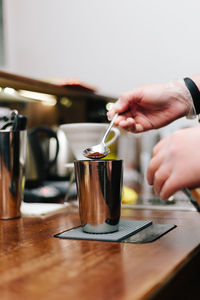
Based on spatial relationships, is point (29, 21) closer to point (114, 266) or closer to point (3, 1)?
point (3, 1)

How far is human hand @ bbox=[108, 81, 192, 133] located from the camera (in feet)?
3.55

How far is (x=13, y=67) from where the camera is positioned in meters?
3.28

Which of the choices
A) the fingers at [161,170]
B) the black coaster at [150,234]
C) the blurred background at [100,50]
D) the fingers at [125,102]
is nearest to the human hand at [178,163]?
the fingers at [161,170]

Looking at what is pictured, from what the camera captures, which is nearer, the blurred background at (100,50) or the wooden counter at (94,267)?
the wooden counter at (94,267)

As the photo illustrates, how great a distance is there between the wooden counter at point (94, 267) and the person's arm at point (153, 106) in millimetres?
412

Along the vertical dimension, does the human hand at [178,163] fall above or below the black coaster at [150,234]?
above

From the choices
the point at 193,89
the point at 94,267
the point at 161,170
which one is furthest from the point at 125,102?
the point at 94,267

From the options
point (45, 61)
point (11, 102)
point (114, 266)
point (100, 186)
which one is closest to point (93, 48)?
point (45, 61)

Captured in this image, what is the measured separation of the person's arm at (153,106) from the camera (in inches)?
42.6

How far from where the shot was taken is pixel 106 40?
288cm

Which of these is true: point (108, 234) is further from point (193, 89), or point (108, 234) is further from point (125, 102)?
point (193, 89)

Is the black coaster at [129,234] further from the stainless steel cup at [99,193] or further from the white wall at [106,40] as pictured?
the white wall at [106,40]

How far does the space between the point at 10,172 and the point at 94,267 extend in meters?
0.52

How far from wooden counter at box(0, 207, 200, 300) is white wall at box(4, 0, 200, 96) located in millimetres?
2005
